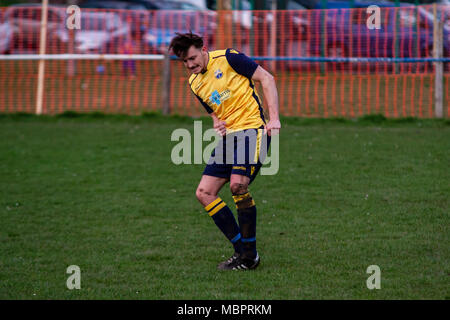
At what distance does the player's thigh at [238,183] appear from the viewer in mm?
5605

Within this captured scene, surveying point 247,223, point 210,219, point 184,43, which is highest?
point 184,43

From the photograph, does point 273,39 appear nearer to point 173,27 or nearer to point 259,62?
point 259,62

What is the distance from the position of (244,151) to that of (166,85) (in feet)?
25.2

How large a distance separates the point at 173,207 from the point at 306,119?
5350mm

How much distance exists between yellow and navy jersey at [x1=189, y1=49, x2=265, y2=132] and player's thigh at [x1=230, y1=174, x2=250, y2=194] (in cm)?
43

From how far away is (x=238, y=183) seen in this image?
5.60m

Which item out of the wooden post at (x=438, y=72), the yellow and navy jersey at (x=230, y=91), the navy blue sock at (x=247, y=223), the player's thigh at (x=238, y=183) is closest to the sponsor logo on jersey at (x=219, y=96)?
the yellow and navy jersey at (x=230, y=91)

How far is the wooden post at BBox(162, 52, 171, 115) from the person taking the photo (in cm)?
1291

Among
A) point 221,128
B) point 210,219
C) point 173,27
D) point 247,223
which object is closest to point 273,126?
point 221,128

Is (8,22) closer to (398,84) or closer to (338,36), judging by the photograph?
(338,36)

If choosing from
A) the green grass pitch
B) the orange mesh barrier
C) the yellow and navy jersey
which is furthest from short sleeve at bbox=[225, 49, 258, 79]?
the orange mesh barrier

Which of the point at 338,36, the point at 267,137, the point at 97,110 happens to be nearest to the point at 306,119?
the point at 338,36

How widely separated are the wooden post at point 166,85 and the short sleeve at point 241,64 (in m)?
7.38

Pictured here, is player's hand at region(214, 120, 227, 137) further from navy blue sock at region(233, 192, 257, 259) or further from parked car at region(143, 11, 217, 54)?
parked car at region(143, 11, 217, 54)
